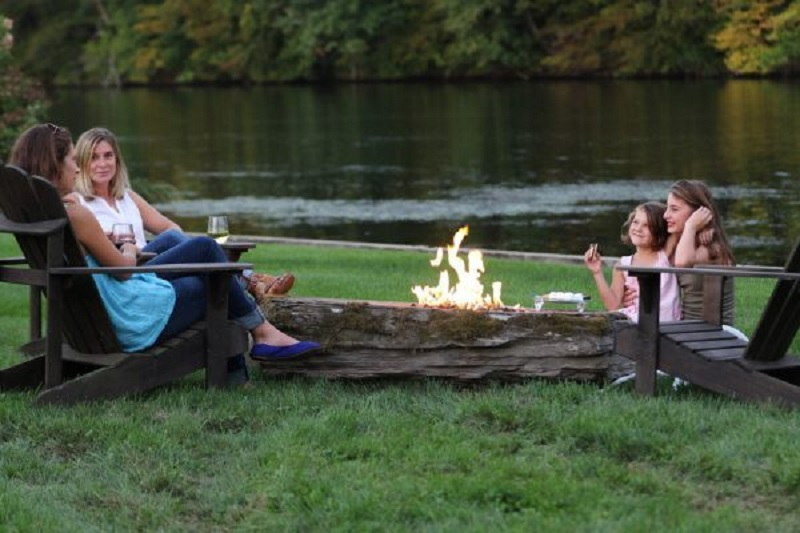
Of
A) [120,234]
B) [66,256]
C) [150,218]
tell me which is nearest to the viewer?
[66,256]

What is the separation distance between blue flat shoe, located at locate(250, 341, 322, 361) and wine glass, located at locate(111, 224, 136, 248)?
92 centimetres

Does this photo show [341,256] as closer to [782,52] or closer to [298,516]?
[298,516]

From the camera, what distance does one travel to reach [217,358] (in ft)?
23.8

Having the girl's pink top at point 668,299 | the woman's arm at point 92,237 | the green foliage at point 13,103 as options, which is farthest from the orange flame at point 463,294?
Answer: the green foliage at point 13,103

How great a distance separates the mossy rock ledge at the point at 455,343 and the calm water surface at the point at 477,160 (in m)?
12.1

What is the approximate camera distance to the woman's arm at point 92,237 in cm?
713

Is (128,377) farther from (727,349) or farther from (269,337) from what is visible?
(727,349)

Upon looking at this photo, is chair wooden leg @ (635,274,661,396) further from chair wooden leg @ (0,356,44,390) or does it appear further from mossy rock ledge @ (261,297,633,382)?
chair wooden leg @ (0,356,44,390)

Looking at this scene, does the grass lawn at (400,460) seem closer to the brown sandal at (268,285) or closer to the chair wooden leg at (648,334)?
the chair wooden leg at (648,334)

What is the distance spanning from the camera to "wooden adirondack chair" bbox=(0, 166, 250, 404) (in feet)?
22.5

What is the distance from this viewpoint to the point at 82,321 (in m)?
7.09

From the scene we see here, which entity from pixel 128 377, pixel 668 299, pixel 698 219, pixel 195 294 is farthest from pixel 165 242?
pixel 698 219

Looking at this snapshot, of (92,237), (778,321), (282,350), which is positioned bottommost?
(282,350)

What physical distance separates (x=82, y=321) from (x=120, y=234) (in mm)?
869
